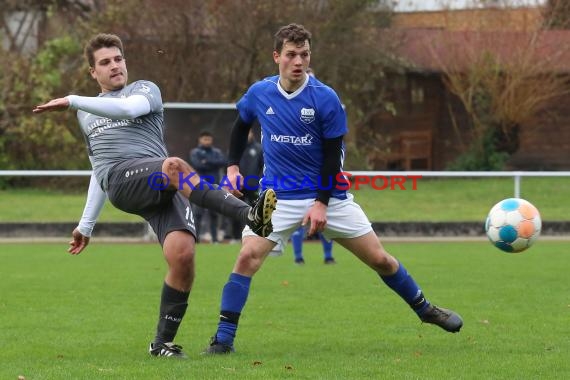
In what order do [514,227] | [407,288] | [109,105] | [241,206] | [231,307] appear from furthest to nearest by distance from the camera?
[514,227], [407,288], [231,307], [109,105], [241,206]

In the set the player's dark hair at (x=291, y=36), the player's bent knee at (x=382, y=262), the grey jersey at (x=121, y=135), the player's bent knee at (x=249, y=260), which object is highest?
the player's dark hair at (x=291, y=36)

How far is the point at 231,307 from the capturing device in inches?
271

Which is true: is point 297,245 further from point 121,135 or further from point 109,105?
point 109,105

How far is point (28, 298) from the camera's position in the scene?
995 centimetres

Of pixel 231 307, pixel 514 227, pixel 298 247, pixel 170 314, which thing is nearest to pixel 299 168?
pixel 231 307

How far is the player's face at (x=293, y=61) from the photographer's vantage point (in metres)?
6.94

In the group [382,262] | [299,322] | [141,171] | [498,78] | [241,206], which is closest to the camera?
[241,206]

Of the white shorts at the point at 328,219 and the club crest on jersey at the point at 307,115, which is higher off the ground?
the club crest on jersey at the point at 307,115

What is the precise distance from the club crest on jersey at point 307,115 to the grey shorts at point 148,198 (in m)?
0.97

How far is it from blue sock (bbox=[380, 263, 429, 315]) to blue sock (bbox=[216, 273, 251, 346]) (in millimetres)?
1027

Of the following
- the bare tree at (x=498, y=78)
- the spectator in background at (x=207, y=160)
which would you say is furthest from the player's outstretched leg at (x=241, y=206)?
the bare tree at (x=498, y=78)

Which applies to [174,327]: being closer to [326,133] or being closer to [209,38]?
[326,133]

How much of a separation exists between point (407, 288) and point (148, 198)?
1.96 m

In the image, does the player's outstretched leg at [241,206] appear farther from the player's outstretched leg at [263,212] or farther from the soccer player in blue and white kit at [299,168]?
the soccer player in blue and white kit at [299,168]
